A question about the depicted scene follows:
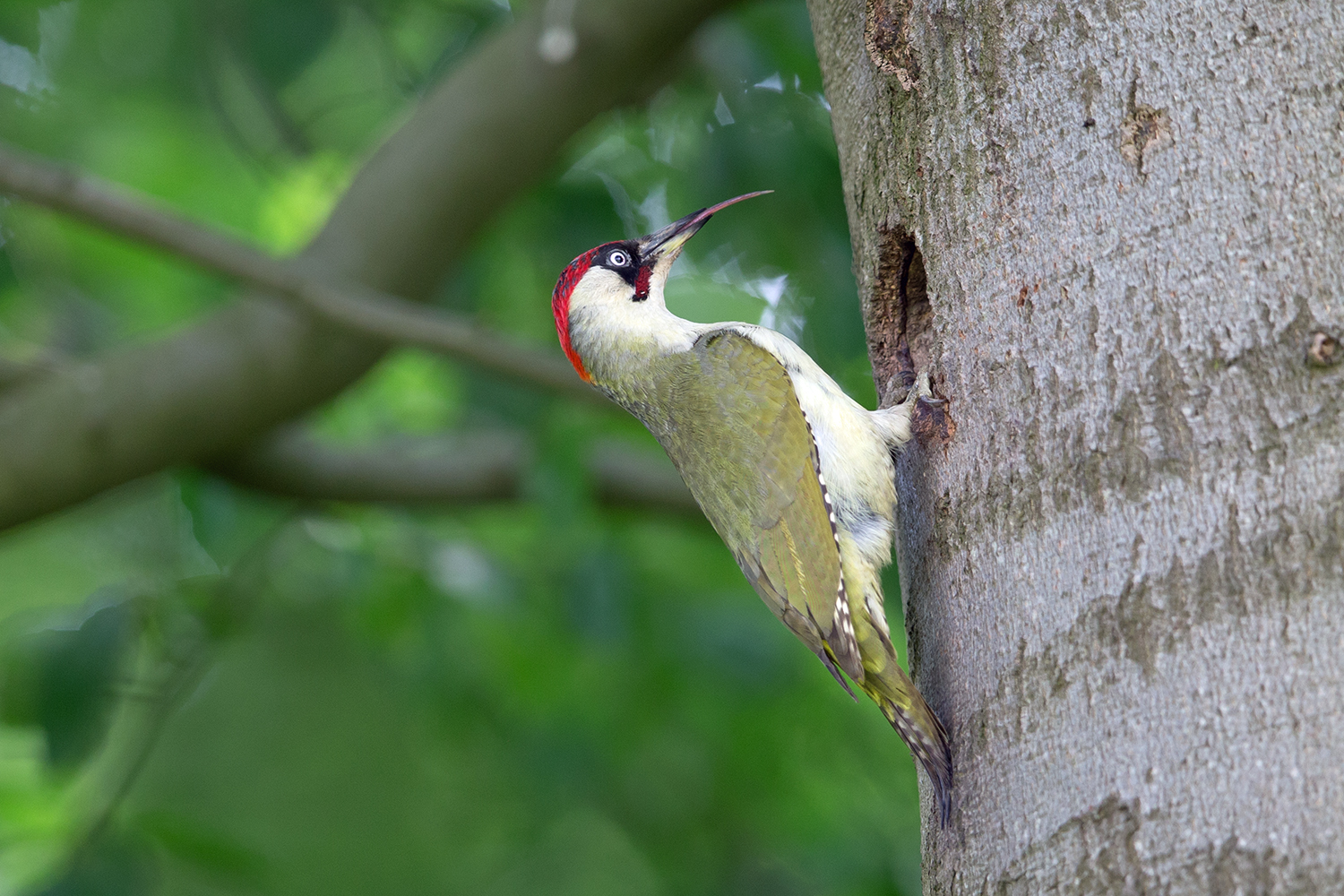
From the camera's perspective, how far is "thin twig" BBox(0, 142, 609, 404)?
13.0 feet

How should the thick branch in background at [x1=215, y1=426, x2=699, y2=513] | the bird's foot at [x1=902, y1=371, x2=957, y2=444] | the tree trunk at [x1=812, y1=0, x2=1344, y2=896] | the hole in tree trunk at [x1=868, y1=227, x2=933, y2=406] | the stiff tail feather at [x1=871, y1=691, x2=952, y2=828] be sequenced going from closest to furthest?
1. the tree trunk at [x1=812, y1=0, x2=1344, y2=896]
2. the stiff tail feather at [x1=871, y1=691, x2=952, y2=828]
3. the bird's foot at [x1=902, y1=371, x2=957, y2=444]
4. the hole in tree trunk at [x1=868, y1=227, x2=933, y2=406]
5. the thick branch in background at [x1=215, y1=426, x2=699, y2=513]

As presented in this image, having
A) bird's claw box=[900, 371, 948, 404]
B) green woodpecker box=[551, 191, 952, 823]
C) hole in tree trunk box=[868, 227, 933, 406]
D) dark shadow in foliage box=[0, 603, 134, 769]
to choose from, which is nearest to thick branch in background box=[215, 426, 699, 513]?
dark shadow in foliage box=[0, 603, 134, 769]

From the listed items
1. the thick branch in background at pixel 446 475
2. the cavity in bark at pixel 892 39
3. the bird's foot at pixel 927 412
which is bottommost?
the bird's foot at pixel 927 412

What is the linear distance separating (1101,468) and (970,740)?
0.43 m

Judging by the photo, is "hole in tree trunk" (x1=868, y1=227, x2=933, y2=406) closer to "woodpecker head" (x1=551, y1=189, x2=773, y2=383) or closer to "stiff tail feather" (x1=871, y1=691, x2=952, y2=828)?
"stiff tail feather" (x1=871, y1=691, x2=952, y2=828)

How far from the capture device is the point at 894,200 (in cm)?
222

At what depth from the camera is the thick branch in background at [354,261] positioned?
14.6 ft

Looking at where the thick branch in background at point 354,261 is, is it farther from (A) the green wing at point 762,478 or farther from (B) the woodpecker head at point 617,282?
(A) the green wing at point 762,478

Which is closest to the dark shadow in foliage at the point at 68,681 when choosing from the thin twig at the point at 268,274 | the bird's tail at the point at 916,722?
the thin twig at the point at 268,274

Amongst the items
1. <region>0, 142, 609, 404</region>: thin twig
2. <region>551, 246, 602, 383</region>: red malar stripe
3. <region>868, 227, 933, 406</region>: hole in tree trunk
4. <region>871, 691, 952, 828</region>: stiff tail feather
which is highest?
<region>0, 142, 609, 404</region>: thin twig

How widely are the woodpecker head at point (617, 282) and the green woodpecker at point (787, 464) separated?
0.05m

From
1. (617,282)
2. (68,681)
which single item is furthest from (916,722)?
(68,681)

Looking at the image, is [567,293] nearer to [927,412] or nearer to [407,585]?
[927,412]

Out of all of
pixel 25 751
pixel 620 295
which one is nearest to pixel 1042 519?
pixel 620 295
